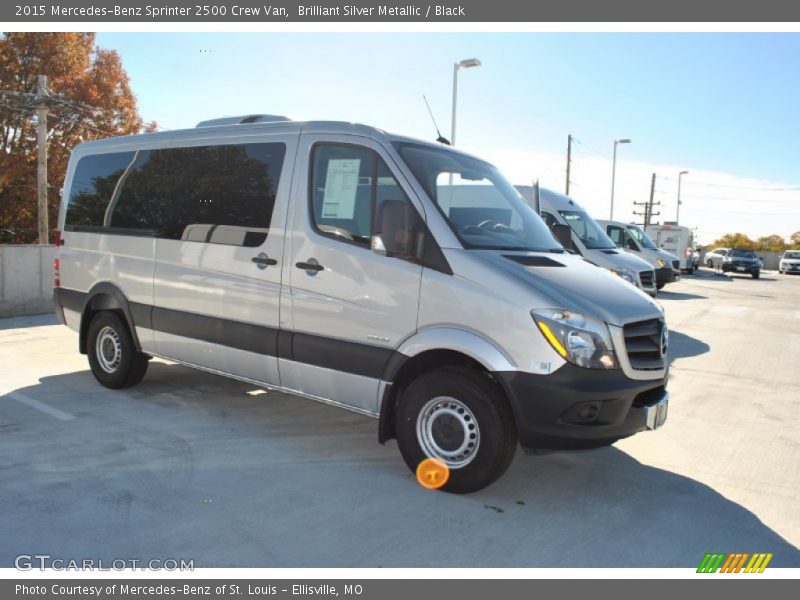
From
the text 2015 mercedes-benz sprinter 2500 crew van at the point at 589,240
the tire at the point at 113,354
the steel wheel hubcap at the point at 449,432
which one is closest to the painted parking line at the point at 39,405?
the tire at the point at 113,354

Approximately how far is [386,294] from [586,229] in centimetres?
929

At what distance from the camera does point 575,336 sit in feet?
12.0

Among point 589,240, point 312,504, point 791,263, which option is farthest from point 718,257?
point 312,504

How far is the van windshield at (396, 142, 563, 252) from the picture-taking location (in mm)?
4199

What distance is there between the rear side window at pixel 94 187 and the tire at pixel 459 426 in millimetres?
3943

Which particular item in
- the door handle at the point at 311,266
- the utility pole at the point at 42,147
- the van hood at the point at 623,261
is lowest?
the van hood at the point at 623,261

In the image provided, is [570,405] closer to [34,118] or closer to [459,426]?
[459,426]

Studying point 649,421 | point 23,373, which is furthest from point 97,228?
point 649,421

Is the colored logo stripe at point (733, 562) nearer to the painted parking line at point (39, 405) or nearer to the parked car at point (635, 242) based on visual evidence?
the painted parking line at point (39, 405)

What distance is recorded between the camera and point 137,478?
409cm

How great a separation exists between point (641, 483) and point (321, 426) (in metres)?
2.57

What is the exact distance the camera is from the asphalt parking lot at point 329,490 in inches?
130

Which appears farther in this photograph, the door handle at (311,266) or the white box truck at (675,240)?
the white box truck at (675,240)

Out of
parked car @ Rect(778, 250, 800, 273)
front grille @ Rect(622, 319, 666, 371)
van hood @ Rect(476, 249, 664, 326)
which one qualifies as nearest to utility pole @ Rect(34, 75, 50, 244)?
van hood @ Rect(476, 249, 664, 326)
